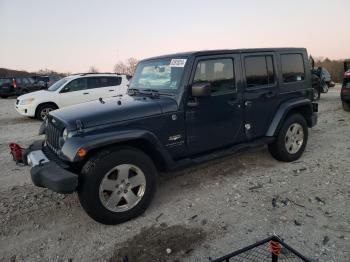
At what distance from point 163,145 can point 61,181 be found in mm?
1318

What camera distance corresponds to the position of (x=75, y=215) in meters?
3.92

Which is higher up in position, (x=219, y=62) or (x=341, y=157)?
(x=219, y=62)

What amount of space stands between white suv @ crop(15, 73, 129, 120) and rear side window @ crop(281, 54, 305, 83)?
6806 mm

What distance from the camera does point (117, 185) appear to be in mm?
3584

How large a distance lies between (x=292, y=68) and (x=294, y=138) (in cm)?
122

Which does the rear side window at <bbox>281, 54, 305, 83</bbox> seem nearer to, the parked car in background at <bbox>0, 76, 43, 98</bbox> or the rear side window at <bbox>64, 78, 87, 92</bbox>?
the rear side window at <bbox>64, 78, 87, 92</bbox>

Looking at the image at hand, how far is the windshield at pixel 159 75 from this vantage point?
4184 millimetres

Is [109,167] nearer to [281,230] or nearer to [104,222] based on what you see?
[104,222]

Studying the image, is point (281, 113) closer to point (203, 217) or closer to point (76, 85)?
point (203, 217)

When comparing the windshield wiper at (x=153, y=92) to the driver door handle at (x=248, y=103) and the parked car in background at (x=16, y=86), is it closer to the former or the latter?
the driver door handle at (x=248, y=103)

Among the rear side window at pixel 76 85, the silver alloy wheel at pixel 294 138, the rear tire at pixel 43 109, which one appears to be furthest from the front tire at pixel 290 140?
the rear tire at pixel 43 109

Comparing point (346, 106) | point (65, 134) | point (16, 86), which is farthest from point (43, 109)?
point (16, 86)

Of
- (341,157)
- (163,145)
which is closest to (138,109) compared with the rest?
(163,145)

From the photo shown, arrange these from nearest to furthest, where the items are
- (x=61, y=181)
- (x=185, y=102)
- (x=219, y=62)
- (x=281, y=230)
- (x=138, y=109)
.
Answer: (x=61, y=181) < (x=281, y=230) < (x=138, y=109) < (x=185, y=102) < (x=219, y=62)
